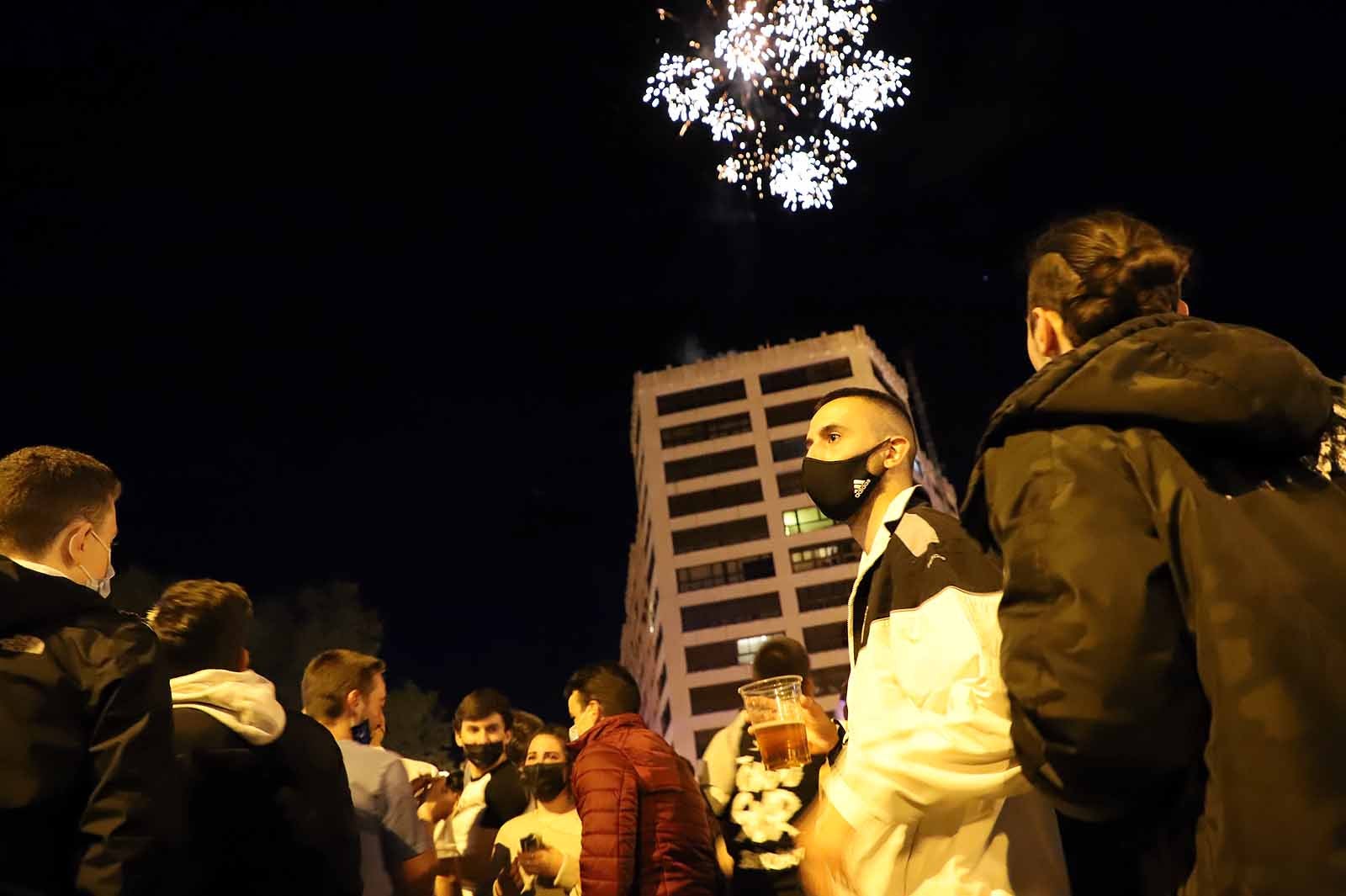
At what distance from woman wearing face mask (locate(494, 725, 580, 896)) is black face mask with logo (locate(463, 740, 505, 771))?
424 mm

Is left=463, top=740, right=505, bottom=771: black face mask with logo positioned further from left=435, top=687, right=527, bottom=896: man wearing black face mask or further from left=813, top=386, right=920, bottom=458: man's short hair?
left=813, top=386, right=920, bottom=458: man's short hair

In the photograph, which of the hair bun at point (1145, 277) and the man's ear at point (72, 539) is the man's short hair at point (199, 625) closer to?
the man's ear at point (72, 539)

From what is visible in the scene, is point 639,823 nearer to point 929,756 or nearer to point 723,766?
point 723,766

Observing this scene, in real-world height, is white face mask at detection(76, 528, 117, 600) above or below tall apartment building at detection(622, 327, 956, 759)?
below

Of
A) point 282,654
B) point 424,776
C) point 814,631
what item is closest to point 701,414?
point 814,631

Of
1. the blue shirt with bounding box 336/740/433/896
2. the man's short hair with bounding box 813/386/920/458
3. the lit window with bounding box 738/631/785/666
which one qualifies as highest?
the lit window with bounding box 738/631/785/666

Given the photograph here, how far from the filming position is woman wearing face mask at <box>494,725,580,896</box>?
4.52m

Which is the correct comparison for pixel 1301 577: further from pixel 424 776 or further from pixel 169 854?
pixel 424 776

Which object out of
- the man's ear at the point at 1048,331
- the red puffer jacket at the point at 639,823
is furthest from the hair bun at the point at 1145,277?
the red puffer jacket at the point at 639,823

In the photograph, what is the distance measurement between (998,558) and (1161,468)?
0.42 meters

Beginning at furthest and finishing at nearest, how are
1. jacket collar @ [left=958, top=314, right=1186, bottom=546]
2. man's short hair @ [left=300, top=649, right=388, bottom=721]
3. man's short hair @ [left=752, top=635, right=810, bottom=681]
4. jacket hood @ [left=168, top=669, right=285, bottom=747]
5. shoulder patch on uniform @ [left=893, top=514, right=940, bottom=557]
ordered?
man's short hair @ [left=752, top=635, right=810, bottom=681] → man's short hair @ [left=300, top=649, right=388, bottom=721] → jacket hood @ [left=168, top=669, right=285, bottom=747] → shoulder patch on uniform @ [left=893, top=514, right=940, bottom=557] → jacket collar @ [left=958, top=314, right=1186, bottom=546]

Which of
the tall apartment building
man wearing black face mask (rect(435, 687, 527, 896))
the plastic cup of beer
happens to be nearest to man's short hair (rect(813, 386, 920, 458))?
the plastic cup of beer

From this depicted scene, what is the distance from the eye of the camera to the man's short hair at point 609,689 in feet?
14.8

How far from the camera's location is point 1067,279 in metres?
1.90
